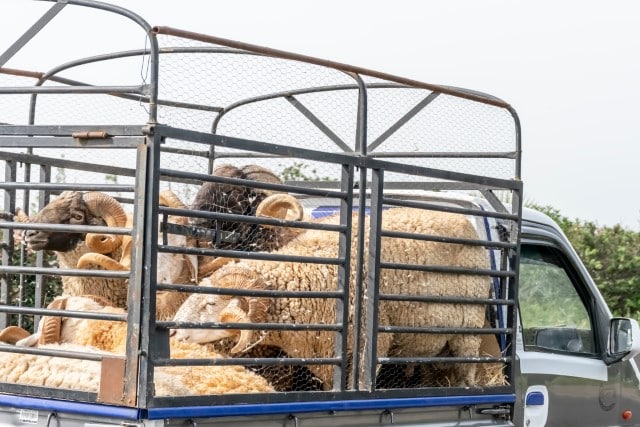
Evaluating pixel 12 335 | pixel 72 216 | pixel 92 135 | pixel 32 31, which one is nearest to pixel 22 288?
pixel 72 216

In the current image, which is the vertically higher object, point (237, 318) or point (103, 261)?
point (103, 261)

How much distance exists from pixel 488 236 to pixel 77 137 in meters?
2.66

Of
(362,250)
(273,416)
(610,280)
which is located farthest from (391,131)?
(610,280)

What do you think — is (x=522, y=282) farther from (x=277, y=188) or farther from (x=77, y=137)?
(x=77, y=137)

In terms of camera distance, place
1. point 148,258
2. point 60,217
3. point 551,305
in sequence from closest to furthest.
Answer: point 148,258 < point 60,217 < point 551,305

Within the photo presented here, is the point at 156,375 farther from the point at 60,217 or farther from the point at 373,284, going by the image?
the point at 60,217

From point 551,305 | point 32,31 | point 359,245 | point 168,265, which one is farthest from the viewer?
point 551,305

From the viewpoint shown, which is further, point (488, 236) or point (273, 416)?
point (488, 236)

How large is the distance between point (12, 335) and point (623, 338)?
361cm

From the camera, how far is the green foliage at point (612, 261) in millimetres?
15844

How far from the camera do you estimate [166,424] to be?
423 centimetres

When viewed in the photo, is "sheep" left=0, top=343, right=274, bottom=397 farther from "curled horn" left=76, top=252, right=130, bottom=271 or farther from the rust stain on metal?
"curled horn" left=76, top=252, right=130, bottom=271

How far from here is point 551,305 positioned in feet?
22.5

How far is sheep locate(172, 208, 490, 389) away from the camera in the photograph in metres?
5.14
